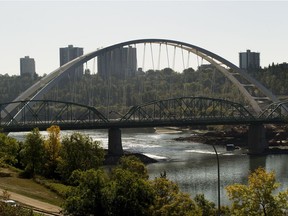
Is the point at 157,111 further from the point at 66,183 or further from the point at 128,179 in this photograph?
the point at 128,179

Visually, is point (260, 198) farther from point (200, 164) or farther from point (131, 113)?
point (131, 113)

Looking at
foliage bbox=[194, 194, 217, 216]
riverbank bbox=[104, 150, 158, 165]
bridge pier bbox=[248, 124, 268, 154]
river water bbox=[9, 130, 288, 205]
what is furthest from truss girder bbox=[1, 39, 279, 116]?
foliage bbox=[194, 194, 217, 216]

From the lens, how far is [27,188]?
4262 cm

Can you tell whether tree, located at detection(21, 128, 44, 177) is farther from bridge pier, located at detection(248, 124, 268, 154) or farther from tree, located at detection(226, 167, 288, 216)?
bridge pier, located at detection(248, 124, 268, 154)

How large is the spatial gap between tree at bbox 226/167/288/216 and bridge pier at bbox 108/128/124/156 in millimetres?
50521

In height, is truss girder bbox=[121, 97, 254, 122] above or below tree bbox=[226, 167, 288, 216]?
above

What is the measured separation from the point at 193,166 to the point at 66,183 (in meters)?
26.5

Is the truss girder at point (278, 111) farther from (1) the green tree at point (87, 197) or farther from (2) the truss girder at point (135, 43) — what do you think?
(1) the green tree at point (87, 197)

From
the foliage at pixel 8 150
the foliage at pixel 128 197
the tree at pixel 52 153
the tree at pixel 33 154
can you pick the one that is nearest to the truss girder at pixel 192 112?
the tree at pixel 52 153

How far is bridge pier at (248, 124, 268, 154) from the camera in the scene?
290 ft

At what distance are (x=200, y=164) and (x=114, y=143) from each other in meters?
12.9

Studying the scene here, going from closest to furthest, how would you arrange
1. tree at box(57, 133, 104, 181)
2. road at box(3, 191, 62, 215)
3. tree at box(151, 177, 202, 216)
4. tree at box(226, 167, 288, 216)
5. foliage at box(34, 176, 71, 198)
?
tree at box(226, 167, 288, 216) < tree at box(151, 177, 202, 216) < road at box(3, 191, 62, 215) < foliage at box(34, 176, 71, 198) < tree at box(57, 133, 104, 181)

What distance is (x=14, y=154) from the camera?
53.6 m

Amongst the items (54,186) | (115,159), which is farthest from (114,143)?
(54,186)
